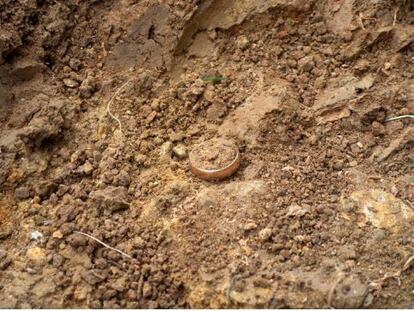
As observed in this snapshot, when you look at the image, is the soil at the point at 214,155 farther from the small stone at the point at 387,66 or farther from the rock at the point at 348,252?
the small stone at the point at 387,66

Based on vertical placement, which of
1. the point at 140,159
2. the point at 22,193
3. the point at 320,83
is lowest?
the point at 320,83

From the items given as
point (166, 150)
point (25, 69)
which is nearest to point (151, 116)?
point (166, 150)

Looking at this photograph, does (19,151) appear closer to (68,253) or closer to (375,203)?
(68,253)

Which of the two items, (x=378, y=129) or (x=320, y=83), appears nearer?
(x=378, y=129)

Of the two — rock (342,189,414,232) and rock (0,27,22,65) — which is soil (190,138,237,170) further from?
rock (0,27,22,65)

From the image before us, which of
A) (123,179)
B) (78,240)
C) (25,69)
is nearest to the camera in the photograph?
(78,240)

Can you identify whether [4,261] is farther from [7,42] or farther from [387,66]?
[387,66]

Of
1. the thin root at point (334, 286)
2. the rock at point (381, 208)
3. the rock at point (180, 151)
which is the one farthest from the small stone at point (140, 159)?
the thin root at point (334, 286)
